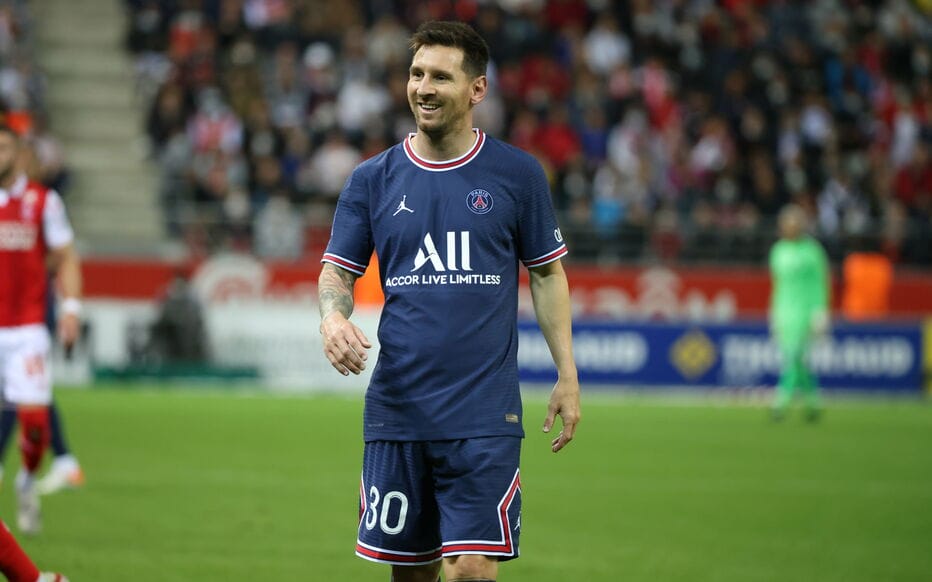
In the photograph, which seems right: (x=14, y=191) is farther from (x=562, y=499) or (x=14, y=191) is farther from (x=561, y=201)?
(x=561, y=201)

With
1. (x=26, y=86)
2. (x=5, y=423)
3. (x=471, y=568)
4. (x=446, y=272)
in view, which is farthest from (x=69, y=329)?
(x=26, y=86)

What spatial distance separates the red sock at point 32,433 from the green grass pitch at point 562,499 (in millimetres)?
532

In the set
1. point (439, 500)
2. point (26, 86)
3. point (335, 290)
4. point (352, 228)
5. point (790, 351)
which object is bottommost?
point (790, 351)

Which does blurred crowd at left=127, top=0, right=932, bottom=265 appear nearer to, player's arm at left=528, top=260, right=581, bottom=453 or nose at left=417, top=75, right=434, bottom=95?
player's arm at left=528, top=260, right=581, bottom=453

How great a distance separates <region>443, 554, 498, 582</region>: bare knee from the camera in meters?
5.22

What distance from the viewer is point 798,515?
10.9 meters

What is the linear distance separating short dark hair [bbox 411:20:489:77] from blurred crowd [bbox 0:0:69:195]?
18.3m

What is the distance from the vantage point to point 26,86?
83.5 feet

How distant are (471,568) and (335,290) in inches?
45.3

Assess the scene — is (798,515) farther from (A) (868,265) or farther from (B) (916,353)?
(A) (868,265)

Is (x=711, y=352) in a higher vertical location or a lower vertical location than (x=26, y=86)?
lower

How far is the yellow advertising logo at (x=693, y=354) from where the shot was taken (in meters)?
22.9

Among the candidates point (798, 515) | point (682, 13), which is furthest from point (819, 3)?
point (798, 515)

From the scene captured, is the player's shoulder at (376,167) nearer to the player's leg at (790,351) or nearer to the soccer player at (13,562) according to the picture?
the soccer player at (13,562)
